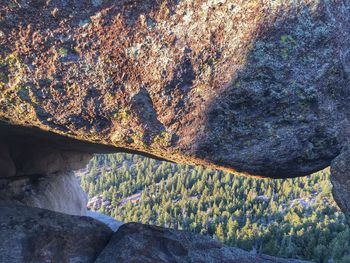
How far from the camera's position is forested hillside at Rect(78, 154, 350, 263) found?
3681 cm

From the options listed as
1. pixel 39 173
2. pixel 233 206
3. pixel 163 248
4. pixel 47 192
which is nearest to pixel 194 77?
pixel 163 248

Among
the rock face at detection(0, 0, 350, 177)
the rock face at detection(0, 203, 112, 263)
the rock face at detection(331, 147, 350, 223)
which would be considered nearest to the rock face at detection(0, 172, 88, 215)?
the rock face at detection(0, 203, 112, 263)

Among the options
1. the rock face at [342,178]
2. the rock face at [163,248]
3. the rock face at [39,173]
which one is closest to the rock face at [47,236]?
the rock face at [163,248]

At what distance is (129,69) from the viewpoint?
5984 mm

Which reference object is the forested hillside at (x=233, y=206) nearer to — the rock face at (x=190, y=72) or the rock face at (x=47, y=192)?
the rock face at (x=47, y=192)

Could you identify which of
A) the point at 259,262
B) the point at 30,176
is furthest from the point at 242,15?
the point at 30,176

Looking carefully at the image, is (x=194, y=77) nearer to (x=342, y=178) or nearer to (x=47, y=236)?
(x=342, y=178)

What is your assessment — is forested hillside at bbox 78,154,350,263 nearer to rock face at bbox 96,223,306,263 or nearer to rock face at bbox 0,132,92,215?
rock face at bbox 0,132,92,215

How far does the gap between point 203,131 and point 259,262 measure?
4561 millimetres

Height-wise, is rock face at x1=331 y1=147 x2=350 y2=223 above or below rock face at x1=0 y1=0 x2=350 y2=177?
below

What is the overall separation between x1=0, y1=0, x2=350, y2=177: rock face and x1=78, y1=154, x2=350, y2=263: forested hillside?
26.7 m

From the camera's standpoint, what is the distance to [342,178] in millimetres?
6270

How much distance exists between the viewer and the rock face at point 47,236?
8188 millimetres

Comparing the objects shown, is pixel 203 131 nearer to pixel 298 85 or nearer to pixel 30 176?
pixel 298 85
